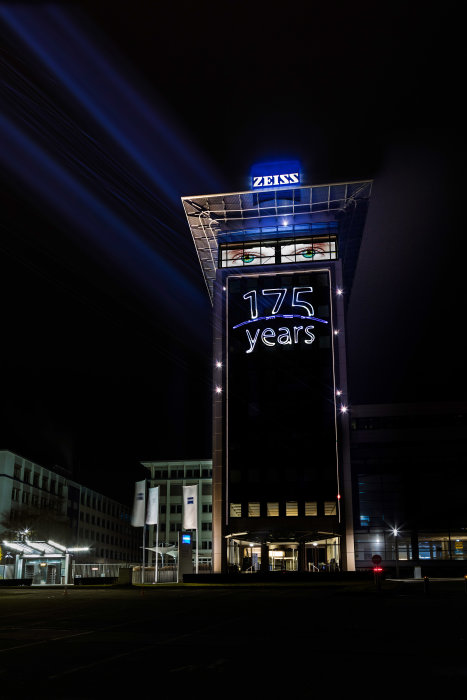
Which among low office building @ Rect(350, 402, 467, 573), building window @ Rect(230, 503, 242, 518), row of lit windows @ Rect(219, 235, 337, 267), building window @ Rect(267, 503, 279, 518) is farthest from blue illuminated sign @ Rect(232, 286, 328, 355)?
low office building @ Rect(350, 402, 467, 573)

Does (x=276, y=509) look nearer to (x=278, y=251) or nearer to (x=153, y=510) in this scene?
(x=153, y=510)

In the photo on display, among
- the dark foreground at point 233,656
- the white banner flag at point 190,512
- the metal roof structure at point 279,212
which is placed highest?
the metal roof structure at point 279,212

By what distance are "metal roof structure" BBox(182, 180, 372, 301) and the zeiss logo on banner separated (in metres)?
1.26

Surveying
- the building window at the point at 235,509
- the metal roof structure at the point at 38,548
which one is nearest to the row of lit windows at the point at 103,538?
the metal roof structure at the point at 38,548

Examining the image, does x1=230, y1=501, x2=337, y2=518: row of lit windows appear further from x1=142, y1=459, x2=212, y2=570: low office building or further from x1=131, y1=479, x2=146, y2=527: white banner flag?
x1=142, y1=459, x2=212, y2=570: low office building

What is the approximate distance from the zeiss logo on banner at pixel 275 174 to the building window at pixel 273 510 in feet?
129

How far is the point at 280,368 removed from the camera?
3127 inches

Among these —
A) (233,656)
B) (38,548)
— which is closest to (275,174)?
(38,548)

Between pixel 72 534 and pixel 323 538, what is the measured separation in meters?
67.1

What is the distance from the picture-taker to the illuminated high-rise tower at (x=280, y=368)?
74938 mm

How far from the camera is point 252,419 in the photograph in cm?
7838

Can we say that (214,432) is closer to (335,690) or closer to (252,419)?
(252,419)

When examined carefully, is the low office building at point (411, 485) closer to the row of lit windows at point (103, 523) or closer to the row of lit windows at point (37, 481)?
the row of lit windows at point (37, 481)

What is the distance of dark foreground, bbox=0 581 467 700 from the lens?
941 cm
